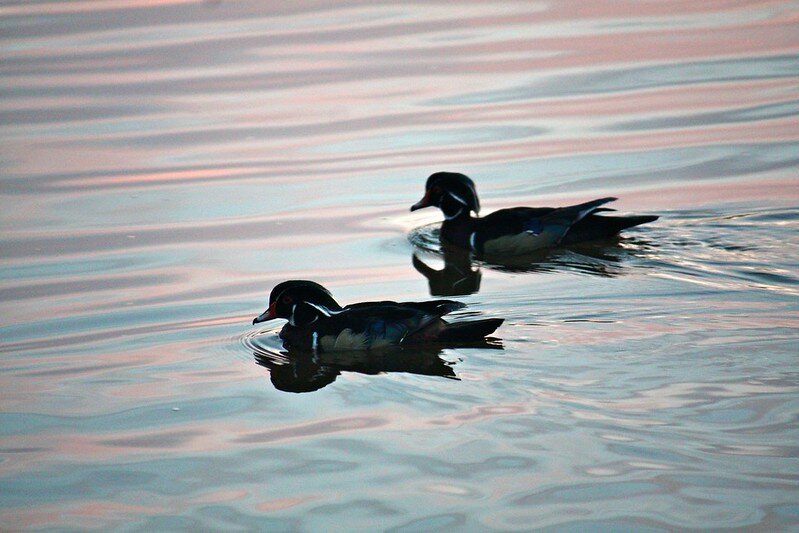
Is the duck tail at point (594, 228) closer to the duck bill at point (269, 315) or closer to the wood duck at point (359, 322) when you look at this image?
the wood duck at point (359, 322)

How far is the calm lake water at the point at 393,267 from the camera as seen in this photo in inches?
291

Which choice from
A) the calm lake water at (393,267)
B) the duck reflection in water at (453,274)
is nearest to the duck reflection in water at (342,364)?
the calm lake water at (393,267)

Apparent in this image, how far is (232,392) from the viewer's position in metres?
9.17

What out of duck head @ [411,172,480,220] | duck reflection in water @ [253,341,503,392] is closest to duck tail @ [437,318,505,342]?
duck reflection in water @ [253,341,503,392]

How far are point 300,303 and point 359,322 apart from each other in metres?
0.58

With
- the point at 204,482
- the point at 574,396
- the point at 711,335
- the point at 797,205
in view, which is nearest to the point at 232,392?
the point at 204,482

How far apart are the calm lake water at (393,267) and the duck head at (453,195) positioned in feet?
1.21

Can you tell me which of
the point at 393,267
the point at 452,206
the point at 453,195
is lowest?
the point at 393,267

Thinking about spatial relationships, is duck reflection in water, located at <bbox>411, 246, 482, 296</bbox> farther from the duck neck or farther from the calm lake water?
the duck neck

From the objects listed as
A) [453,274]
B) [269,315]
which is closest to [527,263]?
[453,274]

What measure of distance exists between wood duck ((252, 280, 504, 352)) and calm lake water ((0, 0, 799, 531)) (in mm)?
177

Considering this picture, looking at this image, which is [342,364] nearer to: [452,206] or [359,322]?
[359,322]

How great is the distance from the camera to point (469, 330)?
384 inches

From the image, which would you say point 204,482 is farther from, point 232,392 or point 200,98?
point 200,98
